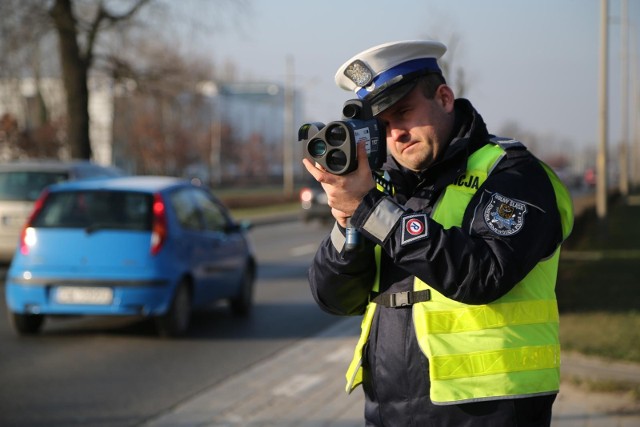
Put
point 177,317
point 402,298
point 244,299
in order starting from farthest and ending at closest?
point 244,299, point 177,317, point 402,298

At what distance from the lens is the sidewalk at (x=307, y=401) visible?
6.06m

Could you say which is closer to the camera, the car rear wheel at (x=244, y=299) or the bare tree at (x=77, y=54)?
the car rear wheel at (x=244, y=299)

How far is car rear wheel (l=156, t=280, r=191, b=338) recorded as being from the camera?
364 inches

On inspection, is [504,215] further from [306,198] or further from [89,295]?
[306,198]

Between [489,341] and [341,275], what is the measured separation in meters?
0.46

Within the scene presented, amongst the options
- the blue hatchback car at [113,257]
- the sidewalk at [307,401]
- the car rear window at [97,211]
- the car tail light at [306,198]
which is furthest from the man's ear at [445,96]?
the car tail light at [306,198]

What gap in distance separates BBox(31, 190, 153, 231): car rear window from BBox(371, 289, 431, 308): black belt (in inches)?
270

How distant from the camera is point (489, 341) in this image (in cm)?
260

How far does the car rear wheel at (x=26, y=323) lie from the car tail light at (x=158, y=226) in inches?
55.3

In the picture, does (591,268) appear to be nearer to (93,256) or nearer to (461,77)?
(461,77)

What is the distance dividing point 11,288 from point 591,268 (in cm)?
933

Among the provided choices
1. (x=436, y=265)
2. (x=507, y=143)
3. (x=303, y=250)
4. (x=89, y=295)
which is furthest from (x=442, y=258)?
(x=303, y=250)

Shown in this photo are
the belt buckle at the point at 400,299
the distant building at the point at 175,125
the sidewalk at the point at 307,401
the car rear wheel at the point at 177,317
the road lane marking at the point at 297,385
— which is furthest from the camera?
the distant building at the point at 175,125

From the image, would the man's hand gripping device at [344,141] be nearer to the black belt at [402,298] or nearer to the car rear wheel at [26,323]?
the black belt at [402,298]
